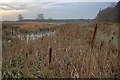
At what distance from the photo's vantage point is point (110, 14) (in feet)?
10.7

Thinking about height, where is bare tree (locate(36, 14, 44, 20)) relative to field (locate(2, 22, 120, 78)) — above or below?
above

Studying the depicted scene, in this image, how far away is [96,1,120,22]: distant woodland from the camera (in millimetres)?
3242

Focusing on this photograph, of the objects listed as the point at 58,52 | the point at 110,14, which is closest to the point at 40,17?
the point at 58,52

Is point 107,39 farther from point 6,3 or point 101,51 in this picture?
point 6,3

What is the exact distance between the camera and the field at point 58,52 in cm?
328

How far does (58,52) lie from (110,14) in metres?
0.47

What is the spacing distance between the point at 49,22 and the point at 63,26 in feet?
0.35

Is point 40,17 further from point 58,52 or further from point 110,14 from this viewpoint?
point 110,14

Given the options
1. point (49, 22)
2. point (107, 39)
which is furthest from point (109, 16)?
point (49, 22)

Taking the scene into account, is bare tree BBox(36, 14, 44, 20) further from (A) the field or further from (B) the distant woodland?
(B) the distant woodland

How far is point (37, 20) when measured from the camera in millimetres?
3256

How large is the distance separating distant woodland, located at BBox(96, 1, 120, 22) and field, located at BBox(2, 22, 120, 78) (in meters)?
0.06

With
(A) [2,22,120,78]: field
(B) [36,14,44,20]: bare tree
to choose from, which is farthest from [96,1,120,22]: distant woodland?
(B) [36,14,44,20]: bare tree

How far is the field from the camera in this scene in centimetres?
328
